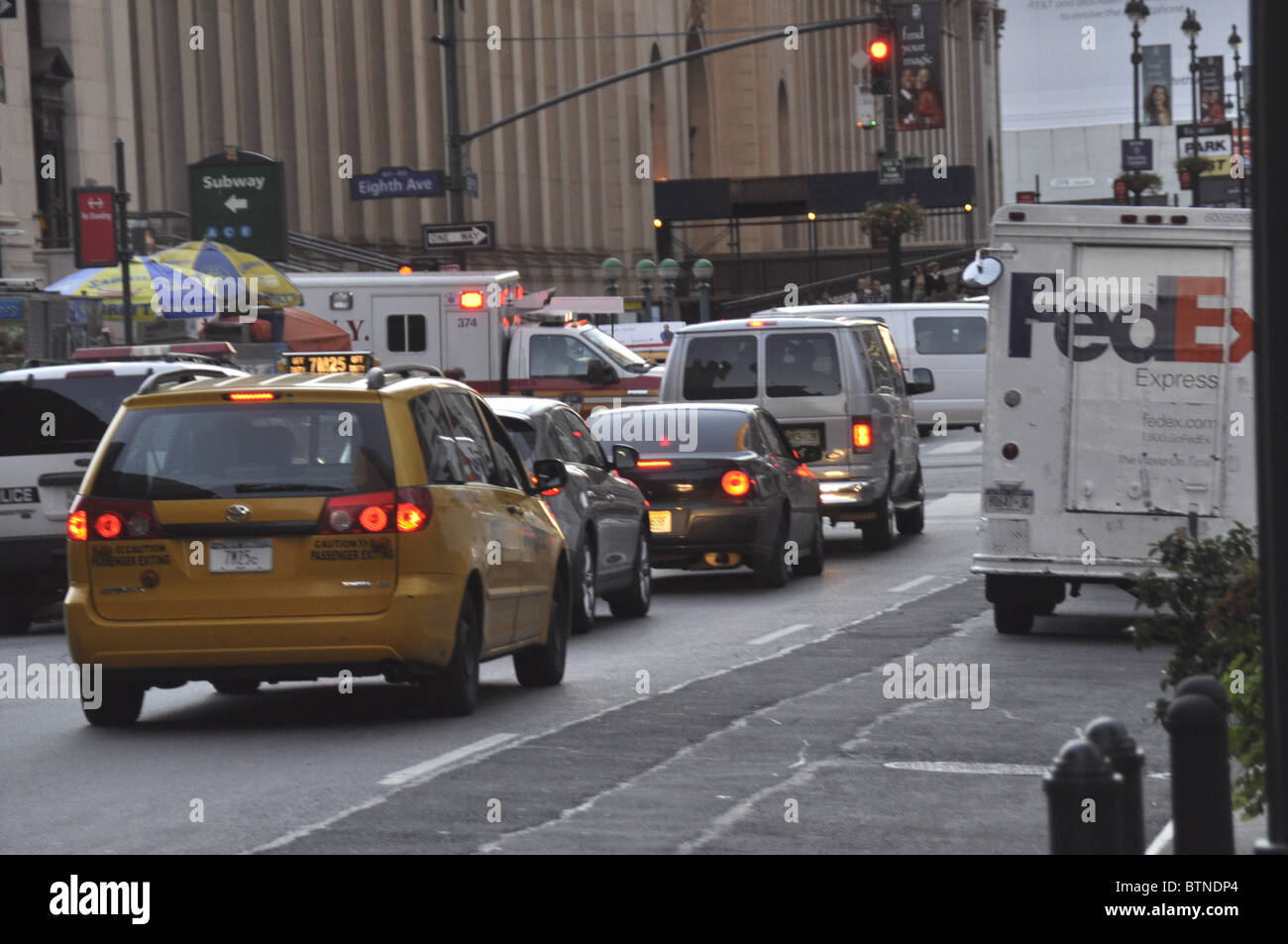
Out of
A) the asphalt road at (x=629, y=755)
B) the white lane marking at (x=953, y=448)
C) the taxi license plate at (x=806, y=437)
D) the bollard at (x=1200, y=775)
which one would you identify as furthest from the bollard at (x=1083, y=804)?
the white lane marking at (x=953, y=448)

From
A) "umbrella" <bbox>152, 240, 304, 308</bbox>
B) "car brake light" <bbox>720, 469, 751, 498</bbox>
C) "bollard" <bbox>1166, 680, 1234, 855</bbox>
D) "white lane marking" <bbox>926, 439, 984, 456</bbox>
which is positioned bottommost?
"white lane marking" <bbox>926, 439, 984, 456</bbox>

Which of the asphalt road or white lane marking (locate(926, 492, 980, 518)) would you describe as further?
white lane marking (locate(926, 492, 980, 518))

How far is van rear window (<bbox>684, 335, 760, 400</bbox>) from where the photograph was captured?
23.5 m

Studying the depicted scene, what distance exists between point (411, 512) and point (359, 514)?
9.6 inches

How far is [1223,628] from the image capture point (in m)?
9.09

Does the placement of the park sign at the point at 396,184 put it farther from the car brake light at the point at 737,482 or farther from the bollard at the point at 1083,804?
the bollard at the point at 1083,804

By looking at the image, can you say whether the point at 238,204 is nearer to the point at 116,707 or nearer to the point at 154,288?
the point at 154,288

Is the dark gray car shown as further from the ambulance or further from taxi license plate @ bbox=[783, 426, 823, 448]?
the ambulance

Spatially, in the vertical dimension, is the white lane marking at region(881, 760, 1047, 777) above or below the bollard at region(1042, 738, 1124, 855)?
below

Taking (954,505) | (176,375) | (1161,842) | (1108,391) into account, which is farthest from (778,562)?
(1161,842)

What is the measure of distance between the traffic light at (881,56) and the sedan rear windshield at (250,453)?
23269 mm

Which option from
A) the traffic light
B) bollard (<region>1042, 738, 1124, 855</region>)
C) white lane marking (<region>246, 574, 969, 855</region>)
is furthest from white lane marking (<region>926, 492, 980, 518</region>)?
bollard (<region>1042, 738, 1124, 855</region>)

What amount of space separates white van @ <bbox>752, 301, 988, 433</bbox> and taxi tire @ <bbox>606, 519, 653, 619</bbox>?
2422cm
